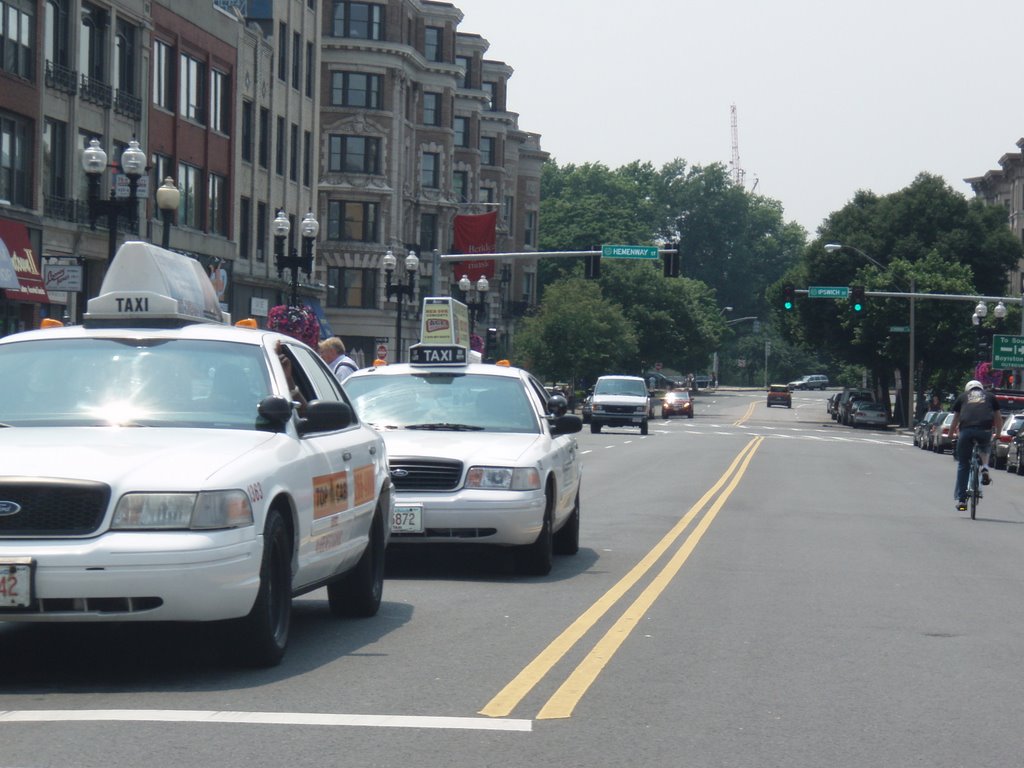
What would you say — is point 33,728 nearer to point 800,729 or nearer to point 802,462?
point 800,729

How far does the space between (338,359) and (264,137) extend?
3653cm

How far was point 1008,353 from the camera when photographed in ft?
195

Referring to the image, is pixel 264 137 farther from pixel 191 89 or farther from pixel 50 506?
pixel 50 506

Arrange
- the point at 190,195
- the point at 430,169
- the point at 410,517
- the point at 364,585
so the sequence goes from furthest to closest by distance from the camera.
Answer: the point at 430,169 < the point at 190,195 < the point at 410,517 < the point at 364,585

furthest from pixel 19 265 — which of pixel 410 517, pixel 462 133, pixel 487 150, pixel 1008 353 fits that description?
pixel 487 150

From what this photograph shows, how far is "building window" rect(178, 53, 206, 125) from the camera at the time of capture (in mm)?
44594

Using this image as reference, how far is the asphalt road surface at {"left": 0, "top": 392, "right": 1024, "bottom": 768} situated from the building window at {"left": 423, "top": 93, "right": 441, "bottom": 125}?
6581 cm

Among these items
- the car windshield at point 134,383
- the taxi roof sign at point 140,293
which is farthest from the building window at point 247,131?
the car windshield at point 134,383

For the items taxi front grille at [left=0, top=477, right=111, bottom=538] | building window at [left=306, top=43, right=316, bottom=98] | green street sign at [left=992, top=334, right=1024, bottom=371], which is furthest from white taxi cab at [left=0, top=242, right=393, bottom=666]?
green street sign at [left=992, top=334, right=1024, bottom=371]

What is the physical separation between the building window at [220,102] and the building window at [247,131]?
2.34 metres

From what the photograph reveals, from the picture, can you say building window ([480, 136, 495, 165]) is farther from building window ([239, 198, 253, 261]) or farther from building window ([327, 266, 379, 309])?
building window ([239, 198, 253, 261])

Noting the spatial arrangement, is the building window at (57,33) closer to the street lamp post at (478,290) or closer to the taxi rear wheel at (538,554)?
the street lamp post at (478,290)

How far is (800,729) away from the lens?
7031 millimetres

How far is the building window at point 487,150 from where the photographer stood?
90.1 meters
